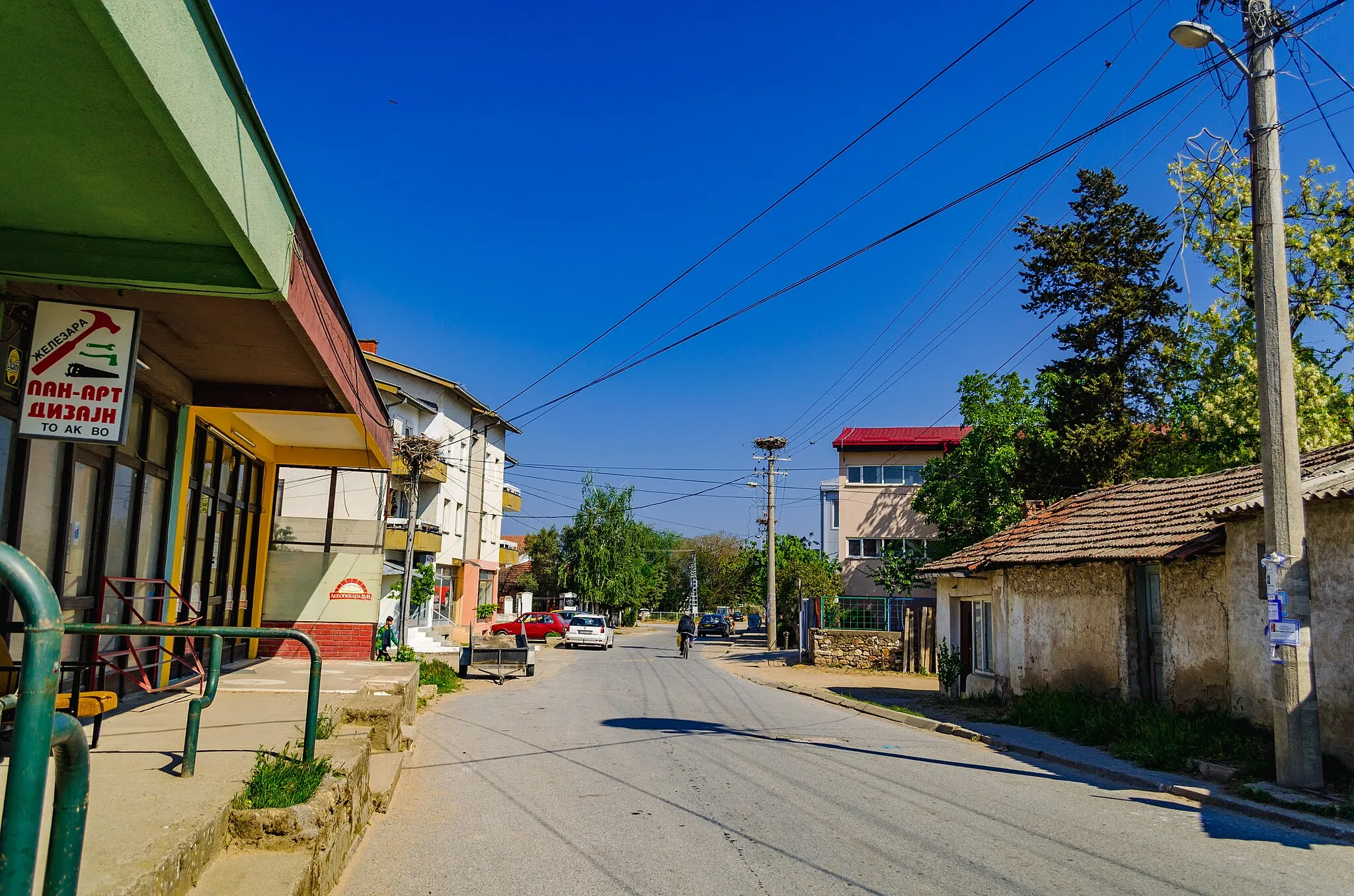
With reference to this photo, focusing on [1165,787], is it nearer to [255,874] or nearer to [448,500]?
[255,874]

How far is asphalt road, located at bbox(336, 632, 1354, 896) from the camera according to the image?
582cm

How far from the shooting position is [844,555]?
149 ft

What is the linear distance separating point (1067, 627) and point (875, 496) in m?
30.8

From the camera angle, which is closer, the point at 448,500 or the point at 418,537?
the point at 418,537

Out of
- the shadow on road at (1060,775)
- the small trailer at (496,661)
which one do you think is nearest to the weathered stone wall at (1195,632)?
the shadow on road at (1060,775)

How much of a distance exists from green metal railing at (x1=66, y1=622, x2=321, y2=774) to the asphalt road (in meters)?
1.15

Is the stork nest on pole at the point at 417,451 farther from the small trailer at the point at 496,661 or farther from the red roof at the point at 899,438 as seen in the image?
the red roof at the point at 899,438

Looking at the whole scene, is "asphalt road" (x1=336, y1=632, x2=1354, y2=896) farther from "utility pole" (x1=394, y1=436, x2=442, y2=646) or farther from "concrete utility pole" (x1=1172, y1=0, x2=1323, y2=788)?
"utility pole" (x1=394, y1=436, x2=442, y2=646)

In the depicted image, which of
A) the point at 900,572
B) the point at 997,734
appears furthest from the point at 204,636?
the point at 900,572

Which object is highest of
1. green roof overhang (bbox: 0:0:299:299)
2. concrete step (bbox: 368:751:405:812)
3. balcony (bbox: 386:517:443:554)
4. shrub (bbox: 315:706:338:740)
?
green roof overhang (bbox: 0:0:299:299)

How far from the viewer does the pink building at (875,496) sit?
45000 mm

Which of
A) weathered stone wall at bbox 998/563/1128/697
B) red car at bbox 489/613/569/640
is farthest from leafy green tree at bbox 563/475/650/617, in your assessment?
weathered stone wall at bbox 998/563/1128/697

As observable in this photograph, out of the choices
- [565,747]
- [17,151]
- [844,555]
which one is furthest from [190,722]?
[844,555]

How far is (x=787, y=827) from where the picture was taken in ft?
23.4
